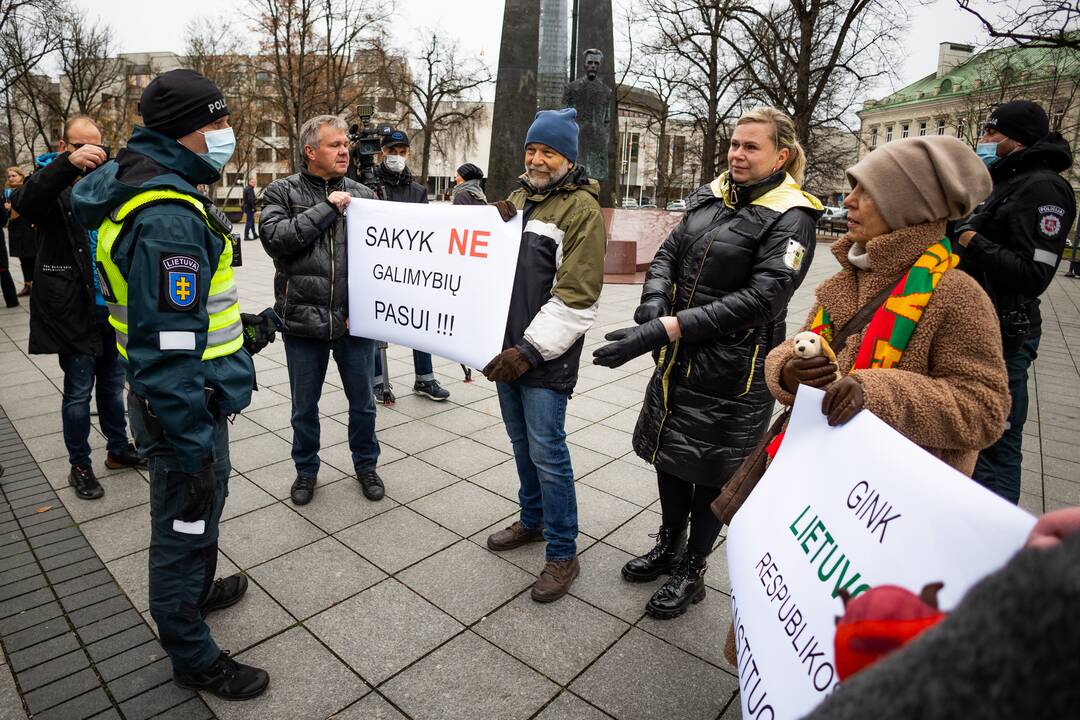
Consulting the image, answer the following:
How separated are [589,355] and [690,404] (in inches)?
204

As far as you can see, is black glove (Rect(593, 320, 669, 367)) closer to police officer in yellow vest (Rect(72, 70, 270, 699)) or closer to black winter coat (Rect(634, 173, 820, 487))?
black winter coat (Rect(634, 173, 820, 487))

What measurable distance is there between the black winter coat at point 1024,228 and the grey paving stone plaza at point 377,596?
5.76 feet

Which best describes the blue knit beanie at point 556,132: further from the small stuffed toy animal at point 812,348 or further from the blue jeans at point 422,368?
the blue jeans at point 422,368

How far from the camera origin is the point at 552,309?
9.81 feet

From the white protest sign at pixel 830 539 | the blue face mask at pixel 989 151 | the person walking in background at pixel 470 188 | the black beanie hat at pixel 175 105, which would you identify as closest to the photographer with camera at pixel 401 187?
the person walking in background at pixel 470 188

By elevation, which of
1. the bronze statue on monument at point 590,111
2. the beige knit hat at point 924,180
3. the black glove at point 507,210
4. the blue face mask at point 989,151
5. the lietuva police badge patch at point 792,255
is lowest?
the lietuva police badge patch at point 792,255

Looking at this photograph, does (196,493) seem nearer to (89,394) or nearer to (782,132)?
(89,394)

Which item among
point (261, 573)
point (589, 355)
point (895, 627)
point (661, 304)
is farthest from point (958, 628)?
point (589, 355)

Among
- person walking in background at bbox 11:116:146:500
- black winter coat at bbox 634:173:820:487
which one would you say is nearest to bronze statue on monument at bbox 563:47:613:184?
person walking in background at bbox 11:116:146:500

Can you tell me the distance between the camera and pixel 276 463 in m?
4.59

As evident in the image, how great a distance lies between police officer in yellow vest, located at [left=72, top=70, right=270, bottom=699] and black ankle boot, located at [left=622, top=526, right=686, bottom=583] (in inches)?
67.2

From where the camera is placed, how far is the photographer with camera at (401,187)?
5676 millimetres

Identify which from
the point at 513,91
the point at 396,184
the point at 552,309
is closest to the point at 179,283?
the point at 552,309

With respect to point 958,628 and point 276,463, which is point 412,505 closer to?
point 276,463
